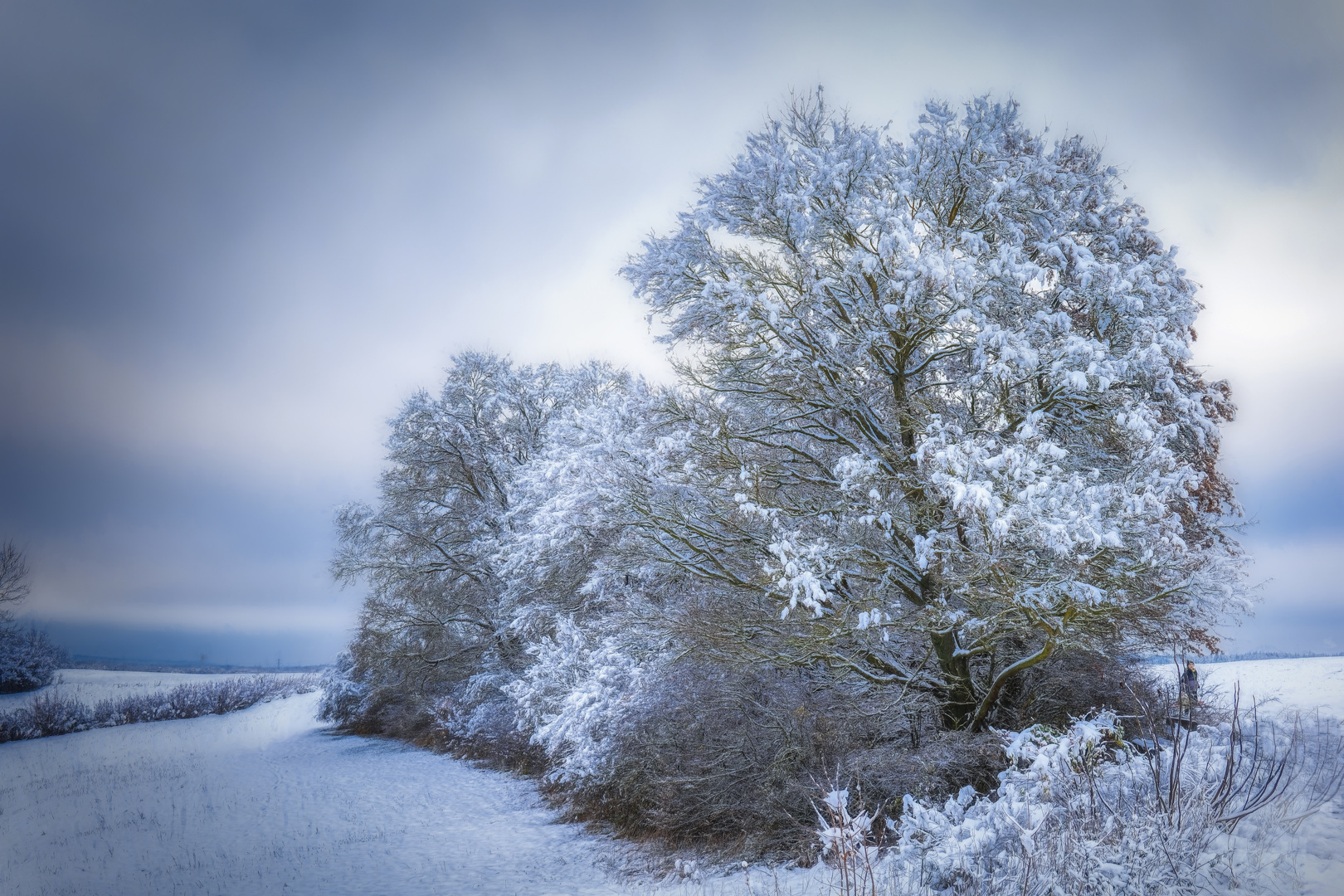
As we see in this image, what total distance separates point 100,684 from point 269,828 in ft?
62.7

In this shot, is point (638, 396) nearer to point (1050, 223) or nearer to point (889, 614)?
point (889, 614)

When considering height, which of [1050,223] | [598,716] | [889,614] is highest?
[1050,223]

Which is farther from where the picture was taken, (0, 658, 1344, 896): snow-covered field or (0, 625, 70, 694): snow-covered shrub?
(0, 625, 70, 694): snow-covered shrub

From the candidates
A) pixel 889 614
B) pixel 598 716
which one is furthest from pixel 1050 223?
pixel 598 716

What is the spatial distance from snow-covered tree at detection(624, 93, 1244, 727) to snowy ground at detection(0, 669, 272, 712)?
55.9 ft

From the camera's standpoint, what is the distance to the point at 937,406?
7.07 m

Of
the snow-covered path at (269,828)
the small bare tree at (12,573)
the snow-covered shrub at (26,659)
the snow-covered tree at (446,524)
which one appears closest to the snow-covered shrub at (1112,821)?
the snow-covered path at (269,828)

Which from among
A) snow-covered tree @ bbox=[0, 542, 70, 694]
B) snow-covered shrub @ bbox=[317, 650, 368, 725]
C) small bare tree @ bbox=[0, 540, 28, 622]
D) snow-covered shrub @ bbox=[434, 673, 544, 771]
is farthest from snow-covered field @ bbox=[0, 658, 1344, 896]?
snow-covered shrub @ bbox=[317, 650, 368, 725]

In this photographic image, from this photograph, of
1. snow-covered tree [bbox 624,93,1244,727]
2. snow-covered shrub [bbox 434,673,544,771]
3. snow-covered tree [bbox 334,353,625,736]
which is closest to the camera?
snow-covered tree [bbox 624,93,1244,727]

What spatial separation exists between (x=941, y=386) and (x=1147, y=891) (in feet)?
17.3

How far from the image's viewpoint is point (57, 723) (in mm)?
15320

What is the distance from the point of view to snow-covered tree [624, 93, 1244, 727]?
5.23 meters

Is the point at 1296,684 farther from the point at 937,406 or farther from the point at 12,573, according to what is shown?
the point at 12,573

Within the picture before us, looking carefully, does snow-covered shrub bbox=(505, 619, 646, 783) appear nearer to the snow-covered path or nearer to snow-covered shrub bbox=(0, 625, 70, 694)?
the snow-covered path
